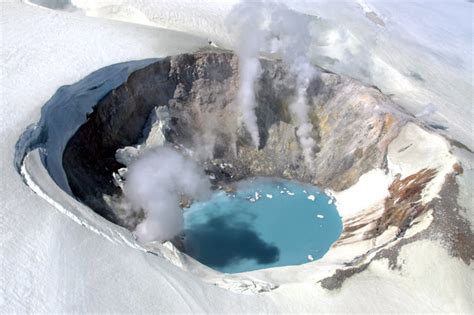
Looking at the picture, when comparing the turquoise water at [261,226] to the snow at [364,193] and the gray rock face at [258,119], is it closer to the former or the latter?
the snow at [364,193]

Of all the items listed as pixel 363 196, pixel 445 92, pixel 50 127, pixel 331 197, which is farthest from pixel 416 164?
pixel 50 127

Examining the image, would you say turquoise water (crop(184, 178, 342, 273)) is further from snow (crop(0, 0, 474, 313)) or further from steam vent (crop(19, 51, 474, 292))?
snow (crop(0, 0, 474, 313))

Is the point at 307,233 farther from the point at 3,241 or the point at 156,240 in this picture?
the point at 3,241

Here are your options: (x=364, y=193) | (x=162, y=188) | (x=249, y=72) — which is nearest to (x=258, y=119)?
(x=249, y=72)

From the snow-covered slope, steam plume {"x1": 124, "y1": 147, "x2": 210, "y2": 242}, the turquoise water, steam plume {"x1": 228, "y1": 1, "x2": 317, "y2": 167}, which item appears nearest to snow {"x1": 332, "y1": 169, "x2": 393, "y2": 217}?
the turquoise water

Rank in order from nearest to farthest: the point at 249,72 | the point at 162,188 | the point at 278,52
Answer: the point at 162,188 → the point at 249,72 → the point at 278,52

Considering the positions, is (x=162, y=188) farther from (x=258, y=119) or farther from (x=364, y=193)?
(x=364, y=193)

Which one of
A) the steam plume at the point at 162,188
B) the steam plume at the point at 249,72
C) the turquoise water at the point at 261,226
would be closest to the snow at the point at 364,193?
the turquoise water at the point at 261,226
